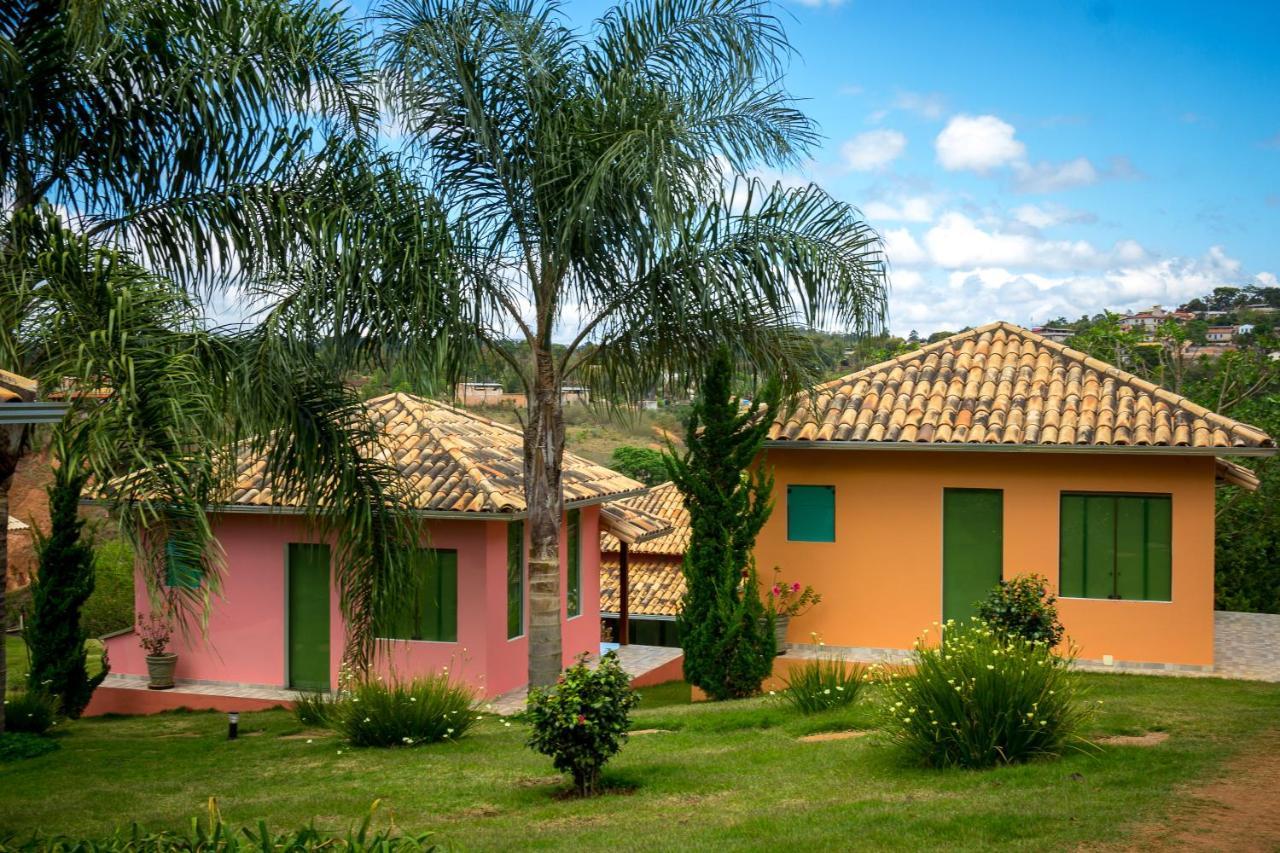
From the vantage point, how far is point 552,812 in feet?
27.0

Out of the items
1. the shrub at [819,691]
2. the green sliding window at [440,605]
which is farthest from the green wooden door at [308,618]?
the shrub at [819,691]

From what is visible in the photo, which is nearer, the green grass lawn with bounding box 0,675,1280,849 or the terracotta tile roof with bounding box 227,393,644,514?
the green grass lawn with bounding box 0,675,1280,849

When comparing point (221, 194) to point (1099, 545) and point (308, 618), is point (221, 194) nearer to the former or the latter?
point (308, 618)

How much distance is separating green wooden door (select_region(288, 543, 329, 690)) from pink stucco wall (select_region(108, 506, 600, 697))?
0.42 ft

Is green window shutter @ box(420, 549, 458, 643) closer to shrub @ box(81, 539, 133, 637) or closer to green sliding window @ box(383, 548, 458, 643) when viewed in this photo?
green sliding window @ box(383, 548, 458, 643)

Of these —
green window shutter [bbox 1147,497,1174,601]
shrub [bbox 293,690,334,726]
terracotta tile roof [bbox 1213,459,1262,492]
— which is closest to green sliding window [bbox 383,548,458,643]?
shrub [bbox 293,690,334,726]

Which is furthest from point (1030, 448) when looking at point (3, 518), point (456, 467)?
point (3, 518)

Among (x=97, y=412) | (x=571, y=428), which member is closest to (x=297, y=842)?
(x=97, y=412)

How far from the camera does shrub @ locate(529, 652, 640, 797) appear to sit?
8.50 meters

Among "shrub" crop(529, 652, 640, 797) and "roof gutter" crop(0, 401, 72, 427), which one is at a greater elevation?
"roof gutter" crop(0, 401, 72, 427)

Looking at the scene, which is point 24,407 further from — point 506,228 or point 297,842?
point 506,228


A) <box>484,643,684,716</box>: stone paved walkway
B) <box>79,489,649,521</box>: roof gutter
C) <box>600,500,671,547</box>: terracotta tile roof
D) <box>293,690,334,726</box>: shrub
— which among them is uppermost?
<box>79,489,649,521</box>: roof gutter

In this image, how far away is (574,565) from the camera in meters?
18.8

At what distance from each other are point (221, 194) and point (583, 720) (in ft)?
18.3
